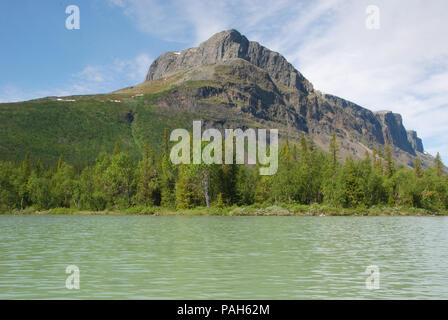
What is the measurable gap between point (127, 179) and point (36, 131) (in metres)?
128

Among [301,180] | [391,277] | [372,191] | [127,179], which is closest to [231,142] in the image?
[301,180]

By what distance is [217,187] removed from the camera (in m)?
87.9

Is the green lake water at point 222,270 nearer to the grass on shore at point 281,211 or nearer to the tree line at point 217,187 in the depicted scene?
the grass on shore at point 281,211

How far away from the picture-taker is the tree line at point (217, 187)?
8656 cm

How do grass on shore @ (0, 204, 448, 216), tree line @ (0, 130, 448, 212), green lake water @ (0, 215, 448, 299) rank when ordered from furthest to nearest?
tree line @ (0, 130, 448, 212) → grass on shore @ (0, 204, 448, 216) → green lake water @ (0, 215, 448, 299)

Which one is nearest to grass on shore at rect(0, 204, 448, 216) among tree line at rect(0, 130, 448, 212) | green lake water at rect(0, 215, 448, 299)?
tree line at rect(0, 130, 448, 212)

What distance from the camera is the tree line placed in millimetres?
86562

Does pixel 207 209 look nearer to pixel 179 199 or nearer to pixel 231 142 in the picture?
pixel 179 199

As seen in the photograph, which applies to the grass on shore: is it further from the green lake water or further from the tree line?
the green lake water

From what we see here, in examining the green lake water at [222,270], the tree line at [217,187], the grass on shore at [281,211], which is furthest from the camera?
the tree line at [217,187]

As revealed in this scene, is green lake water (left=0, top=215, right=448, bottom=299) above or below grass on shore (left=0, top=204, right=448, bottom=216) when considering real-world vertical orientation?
above

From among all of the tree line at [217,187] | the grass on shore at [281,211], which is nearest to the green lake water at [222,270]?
the grass on shore at [281,211]

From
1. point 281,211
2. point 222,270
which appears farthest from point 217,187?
point 222,270
